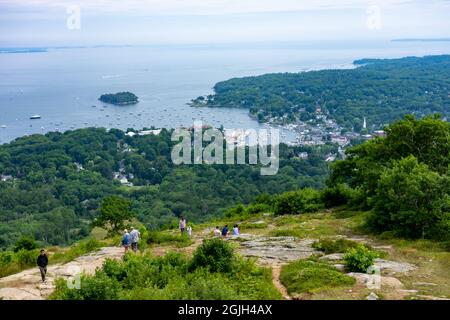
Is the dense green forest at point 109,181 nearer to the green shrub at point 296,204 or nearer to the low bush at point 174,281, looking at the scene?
the green shrub at point 296,204

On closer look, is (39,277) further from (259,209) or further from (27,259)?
(259,209)

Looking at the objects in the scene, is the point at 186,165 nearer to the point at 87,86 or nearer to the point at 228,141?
the point at 228,141

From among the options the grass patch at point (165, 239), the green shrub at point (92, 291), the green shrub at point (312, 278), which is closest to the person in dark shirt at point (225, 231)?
the grass patch at point (165, 239)

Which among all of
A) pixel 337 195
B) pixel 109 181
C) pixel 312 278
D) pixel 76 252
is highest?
pixel 312 278

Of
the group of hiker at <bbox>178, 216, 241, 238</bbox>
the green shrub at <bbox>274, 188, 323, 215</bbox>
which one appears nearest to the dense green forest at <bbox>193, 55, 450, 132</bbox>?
the green shrub at <bbox>274, 188, 323, 215</bbox>

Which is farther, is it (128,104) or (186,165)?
(128,104)

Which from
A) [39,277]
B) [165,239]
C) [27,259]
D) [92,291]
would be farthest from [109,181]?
[92,291]

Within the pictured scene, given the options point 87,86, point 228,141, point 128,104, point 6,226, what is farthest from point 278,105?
point 6,226
